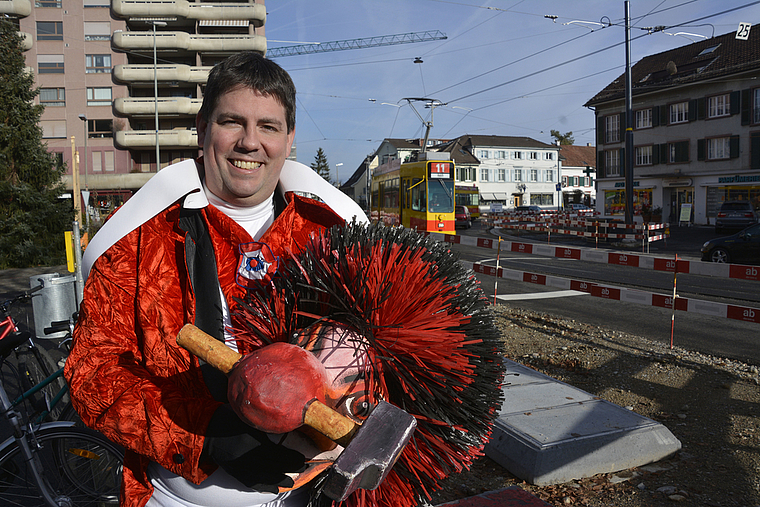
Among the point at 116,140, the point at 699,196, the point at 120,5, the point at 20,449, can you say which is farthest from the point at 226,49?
the point at 20,449

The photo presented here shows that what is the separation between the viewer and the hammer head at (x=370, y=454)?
81cm

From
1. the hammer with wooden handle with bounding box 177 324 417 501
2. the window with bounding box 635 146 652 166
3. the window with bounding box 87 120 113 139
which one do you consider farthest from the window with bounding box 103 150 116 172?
the hammer with wooden handle with bounding box 177 324 417 501

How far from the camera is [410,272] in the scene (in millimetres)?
1197

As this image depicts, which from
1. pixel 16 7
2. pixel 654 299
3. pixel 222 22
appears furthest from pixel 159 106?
pixel 654 299

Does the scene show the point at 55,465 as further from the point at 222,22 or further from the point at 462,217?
the point at 222,22

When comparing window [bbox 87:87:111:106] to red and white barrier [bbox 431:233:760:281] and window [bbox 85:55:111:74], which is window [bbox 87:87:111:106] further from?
red and white barrier [bbox 431:233:760:281]

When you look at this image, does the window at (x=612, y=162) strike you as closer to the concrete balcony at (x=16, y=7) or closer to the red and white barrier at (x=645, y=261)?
the red and white barrier at (x=645, y=261)

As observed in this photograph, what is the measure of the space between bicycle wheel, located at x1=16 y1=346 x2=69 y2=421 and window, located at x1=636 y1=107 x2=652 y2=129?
43.8 metres

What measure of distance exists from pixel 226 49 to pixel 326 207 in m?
49.8

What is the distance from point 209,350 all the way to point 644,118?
45611mm

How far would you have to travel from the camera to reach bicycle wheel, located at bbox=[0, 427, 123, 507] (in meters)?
3.12

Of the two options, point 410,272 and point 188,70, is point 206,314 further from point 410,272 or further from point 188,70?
point 188,70

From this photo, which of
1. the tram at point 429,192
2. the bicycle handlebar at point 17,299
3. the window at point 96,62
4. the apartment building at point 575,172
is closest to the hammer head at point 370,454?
the bicycle handlebar at point 17,299

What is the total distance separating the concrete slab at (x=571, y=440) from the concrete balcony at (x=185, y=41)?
146ft
